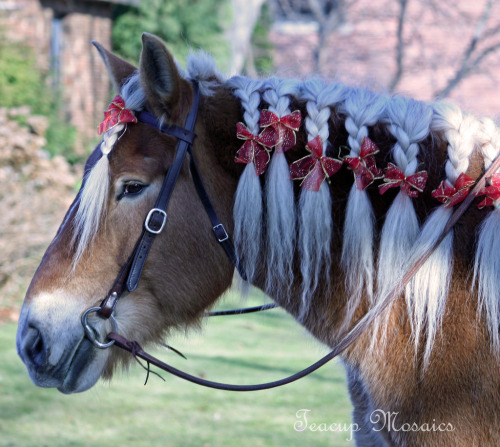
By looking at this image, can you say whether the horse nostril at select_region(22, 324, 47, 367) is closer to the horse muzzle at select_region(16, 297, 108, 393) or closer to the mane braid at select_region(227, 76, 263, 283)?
the horse muzzle at select_region(16, 297, 108, 393)

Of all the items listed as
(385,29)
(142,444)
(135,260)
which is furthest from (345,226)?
(385,29)

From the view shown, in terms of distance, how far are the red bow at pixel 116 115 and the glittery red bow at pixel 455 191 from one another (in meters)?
1.12

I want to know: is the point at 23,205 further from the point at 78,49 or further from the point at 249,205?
the point at 78,49

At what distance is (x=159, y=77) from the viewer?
2215mm

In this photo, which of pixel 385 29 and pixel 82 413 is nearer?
pixel 82 413

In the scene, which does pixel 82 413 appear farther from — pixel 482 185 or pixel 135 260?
pixel 482 185

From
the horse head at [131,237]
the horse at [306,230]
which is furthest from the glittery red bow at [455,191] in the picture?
the horse head at [131,237]

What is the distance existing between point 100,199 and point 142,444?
3141 mm

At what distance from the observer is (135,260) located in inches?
87.0

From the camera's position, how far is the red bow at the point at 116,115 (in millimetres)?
2270

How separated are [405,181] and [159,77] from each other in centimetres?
94

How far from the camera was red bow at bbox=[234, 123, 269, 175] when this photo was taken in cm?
223

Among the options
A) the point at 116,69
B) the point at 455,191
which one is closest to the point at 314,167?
the point at 455,191

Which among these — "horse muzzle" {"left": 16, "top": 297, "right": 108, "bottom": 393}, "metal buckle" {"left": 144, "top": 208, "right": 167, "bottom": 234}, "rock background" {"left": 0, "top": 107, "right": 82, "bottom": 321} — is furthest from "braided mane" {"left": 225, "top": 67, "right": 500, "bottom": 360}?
"rock background" {"left": 0, "top": 107, "right": 82, "bottom": 321}
